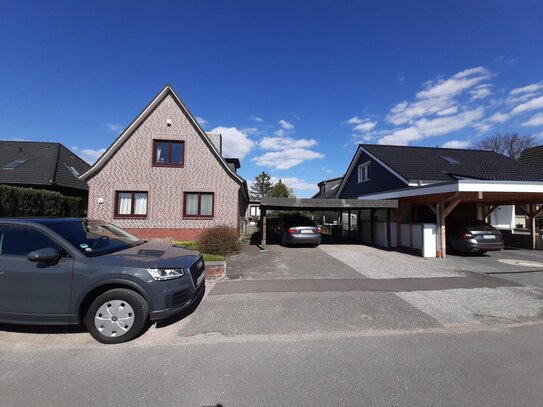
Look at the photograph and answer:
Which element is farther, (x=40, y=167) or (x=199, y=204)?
(x=40, y=167)

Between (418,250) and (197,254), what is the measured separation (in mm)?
10524

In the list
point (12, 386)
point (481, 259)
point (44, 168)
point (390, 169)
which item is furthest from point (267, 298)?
point (44, 168)

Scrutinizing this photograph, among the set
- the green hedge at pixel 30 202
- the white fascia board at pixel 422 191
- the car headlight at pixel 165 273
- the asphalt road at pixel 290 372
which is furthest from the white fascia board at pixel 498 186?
the green hedge at pixel 30 202

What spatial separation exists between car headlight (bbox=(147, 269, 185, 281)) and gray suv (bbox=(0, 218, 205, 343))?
0.5 inches

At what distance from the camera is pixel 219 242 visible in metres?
10.9

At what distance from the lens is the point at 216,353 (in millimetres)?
3652

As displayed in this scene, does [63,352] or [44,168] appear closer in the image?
[63,352]

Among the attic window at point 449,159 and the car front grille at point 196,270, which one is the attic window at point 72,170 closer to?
the car front grille at point 196,270

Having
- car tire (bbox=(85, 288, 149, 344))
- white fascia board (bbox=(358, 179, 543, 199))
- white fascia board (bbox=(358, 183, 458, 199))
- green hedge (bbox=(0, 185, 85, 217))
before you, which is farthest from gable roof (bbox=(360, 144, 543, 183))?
green hedge (bbox=(0, 185, 85, 217))

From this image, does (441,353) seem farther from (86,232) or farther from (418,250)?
(418,250)

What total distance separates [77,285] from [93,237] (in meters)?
1.10

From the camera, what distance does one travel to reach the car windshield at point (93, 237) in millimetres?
4266

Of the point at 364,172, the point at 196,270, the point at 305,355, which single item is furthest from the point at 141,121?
the point at 305,355

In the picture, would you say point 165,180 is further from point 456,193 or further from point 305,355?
point 305,355
